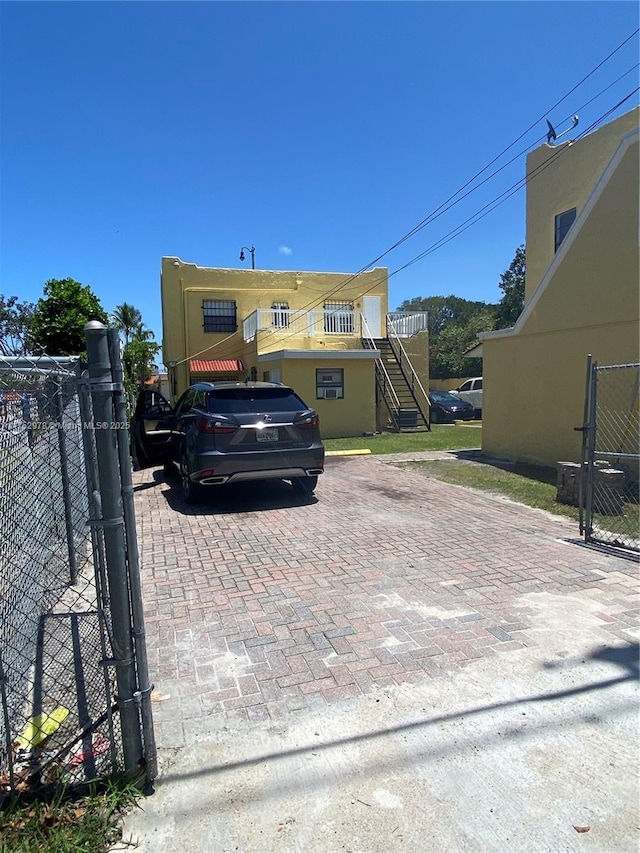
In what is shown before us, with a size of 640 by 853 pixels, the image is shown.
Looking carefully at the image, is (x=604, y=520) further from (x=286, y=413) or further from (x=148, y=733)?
(x=148, y=733)

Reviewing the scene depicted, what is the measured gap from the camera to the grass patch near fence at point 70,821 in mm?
1975

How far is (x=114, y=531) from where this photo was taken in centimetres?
226

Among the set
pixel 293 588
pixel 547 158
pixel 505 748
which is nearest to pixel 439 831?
pixel 505 748

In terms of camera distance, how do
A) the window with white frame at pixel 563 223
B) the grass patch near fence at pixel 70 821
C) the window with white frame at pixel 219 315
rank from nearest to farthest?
the grass patch near fence at pixel 70 821 < the window with white frame at pixel 563 223 < the window with white frame at pixel 219 315

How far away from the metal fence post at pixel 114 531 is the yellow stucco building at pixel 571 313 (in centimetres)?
841

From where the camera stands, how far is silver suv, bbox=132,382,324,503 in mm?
6777

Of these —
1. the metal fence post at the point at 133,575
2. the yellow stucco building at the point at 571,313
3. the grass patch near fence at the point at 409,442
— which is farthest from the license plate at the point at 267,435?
the grass patch near fence at the point at 409,442

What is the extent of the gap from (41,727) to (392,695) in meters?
1.83

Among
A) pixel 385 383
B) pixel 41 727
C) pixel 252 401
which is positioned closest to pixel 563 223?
pixel 385 383

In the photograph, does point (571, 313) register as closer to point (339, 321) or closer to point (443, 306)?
point (339, 321)

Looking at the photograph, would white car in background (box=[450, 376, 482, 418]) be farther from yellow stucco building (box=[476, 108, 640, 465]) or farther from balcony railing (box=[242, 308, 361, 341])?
yellow stucco building (box=[476, 108, 640, 465])

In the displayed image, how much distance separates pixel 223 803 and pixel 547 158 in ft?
51.4

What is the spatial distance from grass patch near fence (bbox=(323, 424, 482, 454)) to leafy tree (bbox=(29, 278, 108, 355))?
28.6 feet

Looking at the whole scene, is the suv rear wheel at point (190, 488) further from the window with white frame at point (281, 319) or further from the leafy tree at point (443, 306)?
the leafy tree at point (443, 306)
